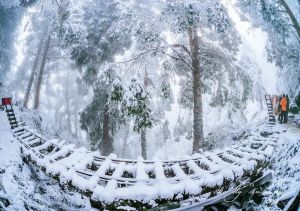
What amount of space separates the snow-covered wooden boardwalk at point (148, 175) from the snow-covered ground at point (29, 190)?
17.6 inches

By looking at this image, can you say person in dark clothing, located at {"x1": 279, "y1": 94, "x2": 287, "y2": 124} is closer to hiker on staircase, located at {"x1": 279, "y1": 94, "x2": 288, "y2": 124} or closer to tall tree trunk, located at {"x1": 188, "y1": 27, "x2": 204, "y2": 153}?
hiker on staircase, located at {"x1": 279, "y1": 94, "x2": 288, "y2": 124}

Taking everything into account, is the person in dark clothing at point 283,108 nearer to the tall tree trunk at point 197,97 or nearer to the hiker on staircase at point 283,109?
the hiker on staircase at point 283,109

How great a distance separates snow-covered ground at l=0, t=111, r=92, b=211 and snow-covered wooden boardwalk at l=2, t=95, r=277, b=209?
1.47ft

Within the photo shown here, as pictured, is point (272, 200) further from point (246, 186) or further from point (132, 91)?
point (132, 91)

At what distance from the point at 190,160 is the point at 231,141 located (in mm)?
8497

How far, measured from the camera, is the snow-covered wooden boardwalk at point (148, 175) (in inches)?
167

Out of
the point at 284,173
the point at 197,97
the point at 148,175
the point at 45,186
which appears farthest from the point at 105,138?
the point at 148,175

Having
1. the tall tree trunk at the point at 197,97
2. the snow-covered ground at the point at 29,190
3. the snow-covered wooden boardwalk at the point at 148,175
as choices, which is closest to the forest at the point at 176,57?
the tall tree trunk at the point at 197,97

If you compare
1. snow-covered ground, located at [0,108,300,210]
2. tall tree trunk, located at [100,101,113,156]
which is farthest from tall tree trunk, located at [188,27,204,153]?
tall tree trunk, located at [100,101,113,156]

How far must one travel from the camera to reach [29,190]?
6363 mm

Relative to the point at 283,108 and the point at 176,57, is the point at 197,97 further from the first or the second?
the point at 283,108

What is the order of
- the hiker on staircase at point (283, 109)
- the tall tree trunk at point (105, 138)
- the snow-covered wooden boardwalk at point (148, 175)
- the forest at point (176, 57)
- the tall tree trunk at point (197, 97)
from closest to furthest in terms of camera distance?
1. the snow-covered wooden boardwalk at point (148, 175)
2. the forest at point (176, 57)
3. the tall tree trunk at point (197, 97)
4. the hiker on staircase at point (283, 109)
5. the tall tree trunk at point (105, 138)

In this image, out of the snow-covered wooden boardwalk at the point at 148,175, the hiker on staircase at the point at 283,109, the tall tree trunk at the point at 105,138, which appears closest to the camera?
the snow-covered wooden boardwalk at the point at 148,175

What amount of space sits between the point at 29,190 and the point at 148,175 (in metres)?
2.74
